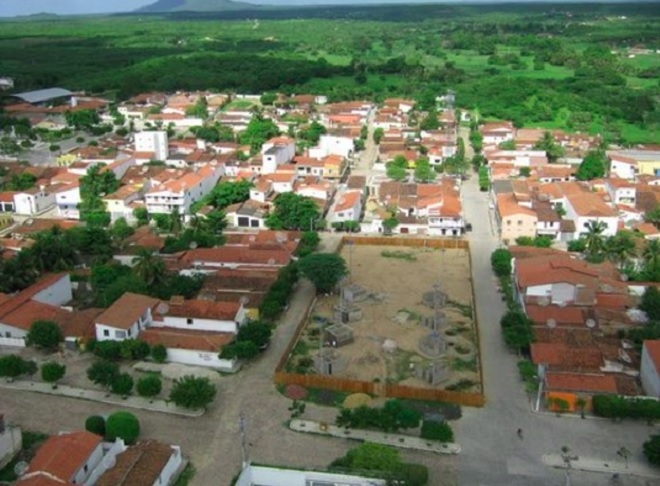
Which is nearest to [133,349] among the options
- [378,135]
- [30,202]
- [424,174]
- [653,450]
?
[653,450]

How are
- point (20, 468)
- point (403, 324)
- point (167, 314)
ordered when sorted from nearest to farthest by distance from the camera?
point (20, 468), point (167, 314), point (403, 324)

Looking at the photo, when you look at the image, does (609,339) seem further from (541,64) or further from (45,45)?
(45,45)

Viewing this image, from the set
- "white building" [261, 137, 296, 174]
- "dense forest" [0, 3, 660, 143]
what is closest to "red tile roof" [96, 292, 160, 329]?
"white building" [261, 137, 296, 174]

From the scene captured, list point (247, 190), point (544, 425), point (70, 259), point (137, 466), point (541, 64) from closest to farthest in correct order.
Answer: point (137, 466), point (544, 425), point (70, 259), point (247, 190), point (541, 64)

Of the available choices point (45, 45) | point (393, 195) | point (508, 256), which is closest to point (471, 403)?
point (508, 256)

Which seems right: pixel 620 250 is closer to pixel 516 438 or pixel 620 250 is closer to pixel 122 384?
pixel 516 438
